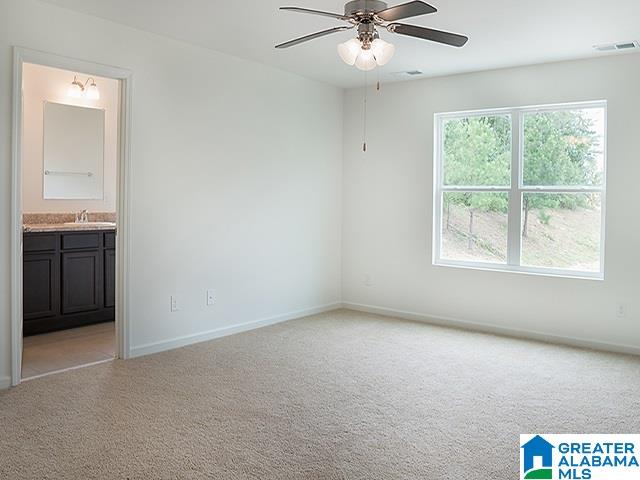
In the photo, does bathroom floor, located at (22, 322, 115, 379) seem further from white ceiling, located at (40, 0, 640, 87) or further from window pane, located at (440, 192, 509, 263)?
window pane, located at (440, 192, 509, 263)

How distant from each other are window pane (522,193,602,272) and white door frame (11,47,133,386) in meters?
3.56

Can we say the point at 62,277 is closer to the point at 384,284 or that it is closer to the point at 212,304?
the point at 212,304

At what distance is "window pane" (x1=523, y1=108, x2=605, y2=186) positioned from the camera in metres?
4.88

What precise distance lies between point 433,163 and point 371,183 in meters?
0.76

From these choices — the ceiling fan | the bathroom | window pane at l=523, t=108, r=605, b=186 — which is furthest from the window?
the bathroom

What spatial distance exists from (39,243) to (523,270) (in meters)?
4.47

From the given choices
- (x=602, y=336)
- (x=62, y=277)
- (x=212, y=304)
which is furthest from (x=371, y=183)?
(x=62, y=277)

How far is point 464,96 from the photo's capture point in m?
5.50

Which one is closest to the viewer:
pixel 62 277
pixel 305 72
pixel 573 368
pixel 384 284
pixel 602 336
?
pixel 573 368

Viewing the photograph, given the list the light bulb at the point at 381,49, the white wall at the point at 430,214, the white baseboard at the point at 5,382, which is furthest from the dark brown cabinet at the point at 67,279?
the light bulb at the point at 381,49

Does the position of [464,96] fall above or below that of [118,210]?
above

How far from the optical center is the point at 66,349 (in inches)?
182

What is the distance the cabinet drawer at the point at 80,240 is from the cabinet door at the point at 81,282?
7 centimetres

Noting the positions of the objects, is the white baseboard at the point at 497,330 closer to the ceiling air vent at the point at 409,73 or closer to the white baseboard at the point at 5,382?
the ceiling air vent at the point at 409,73
